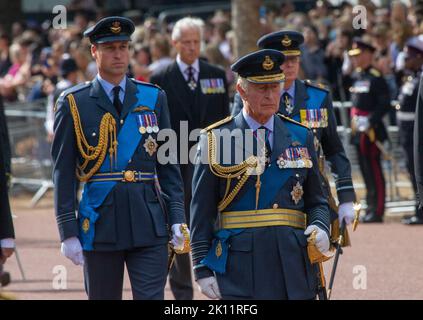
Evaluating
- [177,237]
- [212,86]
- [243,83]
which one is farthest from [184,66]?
[243,83]

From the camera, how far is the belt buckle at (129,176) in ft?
22.9

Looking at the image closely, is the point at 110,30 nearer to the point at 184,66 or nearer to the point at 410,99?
the point at 184,66

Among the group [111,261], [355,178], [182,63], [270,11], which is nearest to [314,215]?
[111,261]

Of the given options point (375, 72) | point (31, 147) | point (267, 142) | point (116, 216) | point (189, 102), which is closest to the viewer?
point (267, 142)

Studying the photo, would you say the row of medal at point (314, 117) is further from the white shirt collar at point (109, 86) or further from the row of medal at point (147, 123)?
the white shirt collar at point (109, 86)

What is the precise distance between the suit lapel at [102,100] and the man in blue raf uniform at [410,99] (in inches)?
257

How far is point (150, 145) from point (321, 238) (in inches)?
54.8

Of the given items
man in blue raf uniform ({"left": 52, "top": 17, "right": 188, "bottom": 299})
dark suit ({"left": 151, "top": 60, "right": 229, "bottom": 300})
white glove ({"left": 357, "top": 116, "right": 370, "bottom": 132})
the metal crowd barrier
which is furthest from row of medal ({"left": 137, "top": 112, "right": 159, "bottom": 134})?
the metal crowd barrier

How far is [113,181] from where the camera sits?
698 centimetres

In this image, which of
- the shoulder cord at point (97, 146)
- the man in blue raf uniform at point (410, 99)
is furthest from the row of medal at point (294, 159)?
the man in blue raf uniform at point (410, 99)

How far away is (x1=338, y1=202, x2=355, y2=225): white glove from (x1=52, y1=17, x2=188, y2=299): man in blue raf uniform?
1336 mm

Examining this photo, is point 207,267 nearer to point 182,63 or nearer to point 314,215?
point 314,215

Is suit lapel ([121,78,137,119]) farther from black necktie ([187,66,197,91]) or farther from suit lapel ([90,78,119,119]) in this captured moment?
black necktie ([187,66,197,91])
